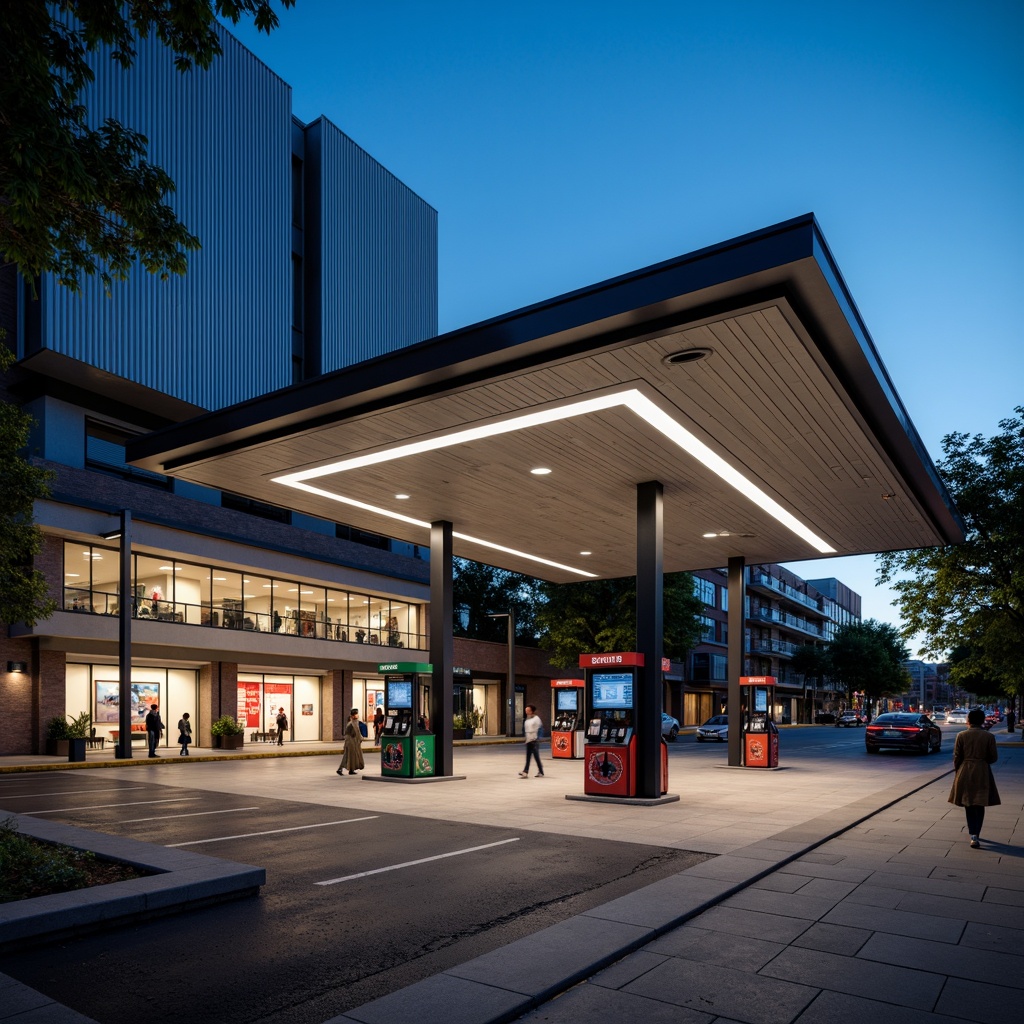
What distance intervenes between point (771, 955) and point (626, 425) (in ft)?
28.4

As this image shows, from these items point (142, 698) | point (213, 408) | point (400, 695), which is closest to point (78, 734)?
point (142, 698)

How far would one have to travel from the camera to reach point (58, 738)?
28.5 meters

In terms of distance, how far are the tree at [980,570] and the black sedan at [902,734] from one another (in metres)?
2.64

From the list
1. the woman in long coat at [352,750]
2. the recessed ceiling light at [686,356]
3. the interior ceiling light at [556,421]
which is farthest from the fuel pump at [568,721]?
the recessed ceiling light at [686,356]

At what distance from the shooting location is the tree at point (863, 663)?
89.5 m

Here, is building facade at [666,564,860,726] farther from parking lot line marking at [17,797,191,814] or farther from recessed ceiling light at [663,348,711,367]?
recessed ceiling light at [663,348,711,367]

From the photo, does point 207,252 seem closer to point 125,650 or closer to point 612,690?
point 125,650

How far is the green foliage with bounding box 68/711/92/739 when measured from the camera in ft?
92.9

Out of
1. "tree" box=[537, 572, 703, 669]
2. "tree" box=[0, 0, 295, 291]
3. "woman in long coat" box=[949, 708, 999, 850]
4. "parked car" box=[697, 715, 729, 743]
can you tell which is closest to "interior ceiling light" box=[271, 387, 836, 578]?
"woman in long coat" box=[949, 708, 999, 850]

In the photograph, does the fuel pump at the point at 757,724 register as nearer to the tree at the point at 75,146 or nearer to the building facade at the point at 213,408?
the building facade at the point at 213,408

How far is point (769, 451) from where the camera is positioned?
14.9 meters

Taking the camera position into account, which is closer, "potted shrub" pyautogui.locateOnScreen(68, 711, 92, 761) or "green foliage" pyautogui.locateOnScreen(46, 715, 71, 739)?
"potted shrub" pyautogui.locateOnScreen(68, 711, 92, 761)

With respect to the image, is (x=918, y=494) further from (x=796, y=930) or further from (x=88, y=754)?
(x=88, y=754)

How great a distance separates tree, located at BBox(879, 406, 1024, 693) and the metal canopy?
10.5 meters
